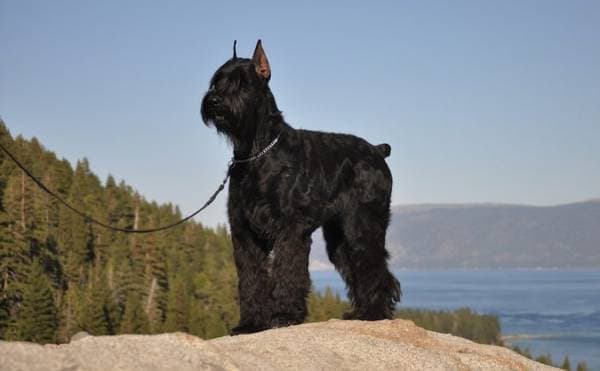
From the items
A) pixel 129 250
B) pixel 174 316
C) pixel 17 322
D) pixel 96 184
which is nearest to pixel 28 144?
pixel 96 184

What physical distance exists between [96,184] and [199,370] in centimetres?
17707

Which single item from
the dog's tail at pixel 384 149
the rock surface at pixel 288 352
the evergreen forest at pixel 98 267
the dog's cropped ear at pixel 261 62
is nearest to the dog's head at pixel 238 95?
the dog's cropped ear at pixel 261 62

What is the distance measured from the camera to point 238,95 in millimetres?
10000

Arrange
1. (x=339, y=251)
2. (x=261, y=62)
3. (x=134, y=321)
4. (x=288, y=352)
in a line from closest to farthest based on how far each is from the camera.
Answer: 1. (x=288, y=352)
2. (x=261, y=62)
3. (x=339, y=251)
4. (x=134, y=321)

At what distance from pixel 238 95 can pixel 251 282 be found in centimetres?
253

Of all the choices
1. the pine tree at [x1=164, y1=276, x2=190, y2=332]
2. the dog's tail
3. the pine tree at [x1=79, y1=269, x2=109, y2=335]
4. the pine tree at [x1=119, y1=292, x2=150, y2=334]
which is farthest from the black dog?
the pine tree at [x1=164, y1=276, x2=190, y2=332]

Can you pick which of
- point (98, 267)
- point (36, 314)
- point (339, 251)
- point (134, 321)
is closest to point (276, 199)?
point (339, 251)

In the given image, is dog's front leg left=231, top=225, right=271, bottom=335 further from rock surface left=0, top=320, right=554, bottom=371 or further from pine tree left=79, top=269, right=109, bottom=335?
pine tree left=79, top=269, right=109, bottom=335

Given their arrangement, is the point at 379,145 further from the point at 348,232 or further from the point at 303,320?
the point at 303,320

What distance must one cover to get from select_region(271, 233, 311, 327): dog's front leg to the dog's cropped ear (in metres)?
2.16

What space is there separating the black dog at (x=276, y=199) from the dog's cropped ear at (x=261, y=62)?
0.04ft

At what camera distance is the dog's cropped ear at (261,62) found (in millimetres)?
10344

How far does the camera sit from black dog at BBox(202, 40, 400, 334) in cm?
1019

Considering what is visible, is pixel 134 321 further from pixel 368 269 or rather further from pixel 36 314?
pixel 368 269
